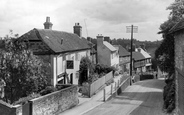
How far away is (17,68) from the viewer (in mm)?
14734

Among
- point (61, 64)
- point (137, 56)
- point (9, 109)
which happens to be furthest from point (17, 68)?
point (137, 56)

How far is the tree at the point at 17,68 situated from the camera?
576 inches

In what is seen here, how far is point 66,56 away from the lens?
79.8ft

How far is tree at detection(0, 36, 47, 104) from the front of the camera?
14.6 m


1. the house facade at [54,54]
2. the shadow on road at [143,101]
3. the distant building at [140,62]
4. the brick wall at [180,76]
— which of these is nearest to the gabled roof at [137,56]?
the distant building at [140,62]

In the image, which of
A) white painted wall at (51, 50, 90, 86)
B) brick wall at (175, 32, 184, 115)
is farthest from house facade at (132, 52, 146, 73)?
brick wall at (175, 32, 184, 115)

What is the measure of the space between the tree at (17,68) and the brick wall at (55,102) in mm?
1453

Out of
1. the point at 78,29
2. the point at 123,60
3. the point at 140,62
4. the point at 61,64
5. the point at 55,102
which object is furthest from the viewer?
the point at 140,62

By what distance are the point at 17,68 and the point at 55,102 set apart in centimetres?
377

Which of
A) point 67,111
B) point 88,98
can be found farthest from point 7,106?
point 88,98

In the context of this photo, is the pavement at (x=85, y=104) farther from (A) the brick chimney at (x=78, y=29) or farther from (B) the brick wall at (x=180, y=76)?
(A) the brick chimney at (x=78, y=29)

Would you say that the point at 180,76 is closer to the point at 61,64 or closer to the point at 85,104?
the point at 85,104

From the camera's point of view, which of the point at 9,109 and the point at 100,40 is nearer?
the point at 9,109

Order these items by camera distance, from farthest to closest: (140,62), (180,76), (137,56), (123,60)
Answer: (140,62) < (137,56) < (123,60) < (180,76)
